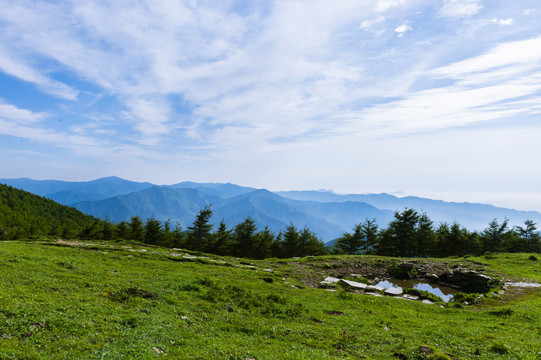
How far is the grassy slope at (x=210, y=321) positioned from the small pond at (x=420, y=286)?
19.7ft

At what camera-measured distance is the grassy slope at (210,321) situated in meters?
10.0

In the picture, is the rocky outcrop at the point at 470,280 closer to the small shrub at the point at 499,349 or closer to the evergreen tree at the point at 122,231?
the small shrub at the point at 499,349

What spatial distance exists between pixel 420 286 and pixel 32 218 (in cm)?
10402

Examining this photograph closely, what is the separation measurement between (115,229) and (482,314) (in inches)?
3413

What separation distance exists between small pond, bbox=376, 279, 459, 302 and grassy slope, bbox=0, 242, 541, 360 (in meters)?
6.01

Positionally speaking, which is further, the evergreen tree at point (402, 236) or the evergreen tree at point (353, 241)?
the evergreen tree at point (353, 241)

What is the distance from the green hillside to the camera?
63.3 meters

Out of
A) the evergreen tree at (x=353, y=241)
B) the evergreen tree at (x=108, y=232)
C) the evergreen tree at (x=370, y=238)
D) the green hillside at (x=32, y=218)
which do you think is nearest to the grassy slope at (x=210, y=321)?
the green hillside at (x=32, y=218)

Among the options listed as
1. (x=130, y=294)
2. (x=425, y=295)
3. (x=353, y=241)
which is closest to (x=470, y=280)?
(x=425, y=295)

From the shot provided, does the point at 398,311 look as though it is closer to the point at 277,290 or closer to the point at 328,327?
the point at 328,327

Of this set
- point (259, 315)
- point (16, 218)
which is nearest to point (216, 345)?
point (259, 315)

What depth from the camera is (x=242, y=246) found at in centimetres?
7494

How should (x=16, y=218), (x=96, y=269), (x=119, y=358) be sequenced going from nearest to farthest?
(x=119, y=358), (x=96, y=269), (x=16, y=218)

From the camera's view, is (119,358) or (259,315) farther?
(259,315)
